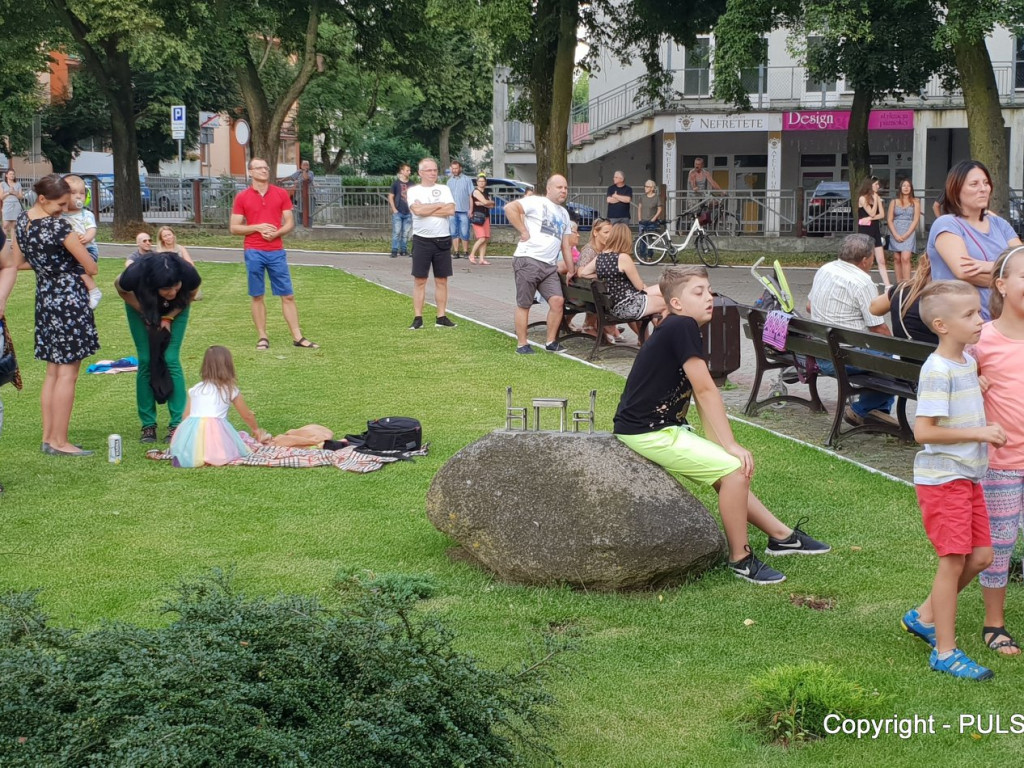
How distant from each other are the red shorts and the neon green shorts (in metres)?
1.27

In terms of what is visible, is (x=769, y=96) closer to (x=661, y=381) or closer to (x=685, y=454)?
(x=661, y=381)

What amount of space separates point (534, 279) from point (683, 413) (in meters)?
7.06

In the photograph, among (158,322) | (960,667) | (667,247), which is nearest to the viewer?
(960,667)

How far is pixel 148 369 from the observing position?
924 centimetres

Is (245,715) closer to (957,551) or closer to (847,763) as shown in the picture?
(847,763)

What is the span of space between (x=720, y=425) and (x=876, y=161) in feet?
135

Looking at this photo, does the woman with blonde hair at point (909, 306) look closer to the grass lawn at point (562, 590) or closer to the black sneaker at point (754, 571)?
the grass lawn at point (562, 590)

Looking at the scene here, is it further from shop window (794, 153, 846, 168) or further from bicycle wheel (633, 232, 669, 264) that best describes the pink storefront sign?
bicycle wheel (633, 232, 669, 264)

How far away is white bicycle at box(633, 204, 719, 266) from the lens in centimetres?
2695

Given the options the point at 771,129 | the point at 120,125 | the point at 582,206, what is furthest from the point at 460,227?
the point at 771,129

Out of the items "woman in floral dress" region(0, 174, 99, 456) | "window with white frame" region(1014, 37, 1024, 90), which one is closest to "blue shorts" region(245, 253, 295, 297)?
"woman in floral dress" region(0, 174, 99, 456)

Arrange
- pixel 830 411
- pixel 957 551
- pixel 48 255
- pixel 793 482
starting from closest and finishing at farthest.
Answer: pixel 957 551 < pixel 793 482 < pixel 48 255 < pixel 830 411

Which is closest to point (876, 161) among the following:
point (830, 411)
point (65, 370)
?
point (830, 411)

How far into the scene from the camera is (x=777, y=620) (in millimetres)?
5332
